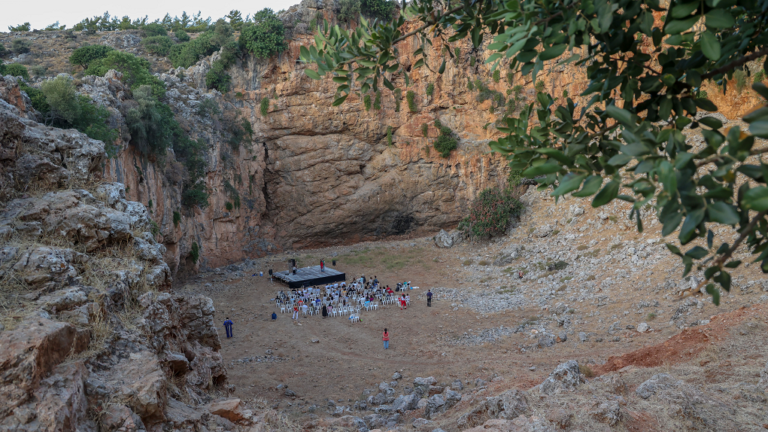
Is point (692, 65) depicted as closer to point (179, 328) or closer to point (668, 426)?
point (668, 426)

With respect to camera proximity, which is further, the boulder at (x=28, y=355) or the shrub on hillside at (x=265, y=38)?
the shrub on hillside at (x=265, y=38)

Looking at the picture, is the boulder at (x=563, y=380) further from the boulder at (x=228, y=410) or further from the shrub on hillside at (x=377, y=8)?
the shrub on hillside at (x=377, y=8)

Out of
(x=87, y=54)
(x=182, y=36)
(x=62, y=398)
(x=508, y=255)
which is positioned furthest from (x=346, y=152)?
(x=62, y=398)

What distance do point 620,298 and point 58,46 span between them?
40124mm

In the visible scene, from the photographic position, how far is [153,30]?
37.5 meters

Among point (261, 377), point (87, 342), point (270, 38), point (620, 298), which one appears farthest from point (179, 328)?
point (270, 38)

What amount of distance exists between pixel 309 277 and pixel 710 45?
67.8 ft

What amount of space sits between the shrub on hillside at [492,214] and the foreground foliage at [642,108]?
21761 mm

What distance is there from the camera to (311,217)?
1177 inches

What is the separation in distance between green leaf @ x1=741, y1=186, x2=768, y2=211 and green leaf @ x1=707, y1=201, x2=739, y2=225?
6 centimetres

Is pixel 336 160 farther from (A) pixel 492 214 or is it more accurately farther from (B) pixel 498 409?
(B) pixel 498 409

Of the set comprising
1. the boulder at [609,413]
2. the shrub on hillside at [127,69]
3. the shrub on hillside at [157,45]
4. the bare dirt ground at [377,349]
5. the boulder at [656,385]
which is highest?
the shrub on hillside at [157,45]

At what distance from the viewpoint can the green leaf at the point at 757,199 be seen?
1.71 meters

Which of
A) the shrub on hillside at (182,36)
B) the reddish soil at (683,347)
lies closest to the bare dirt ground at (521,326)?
the reddish soil at (683,347)
